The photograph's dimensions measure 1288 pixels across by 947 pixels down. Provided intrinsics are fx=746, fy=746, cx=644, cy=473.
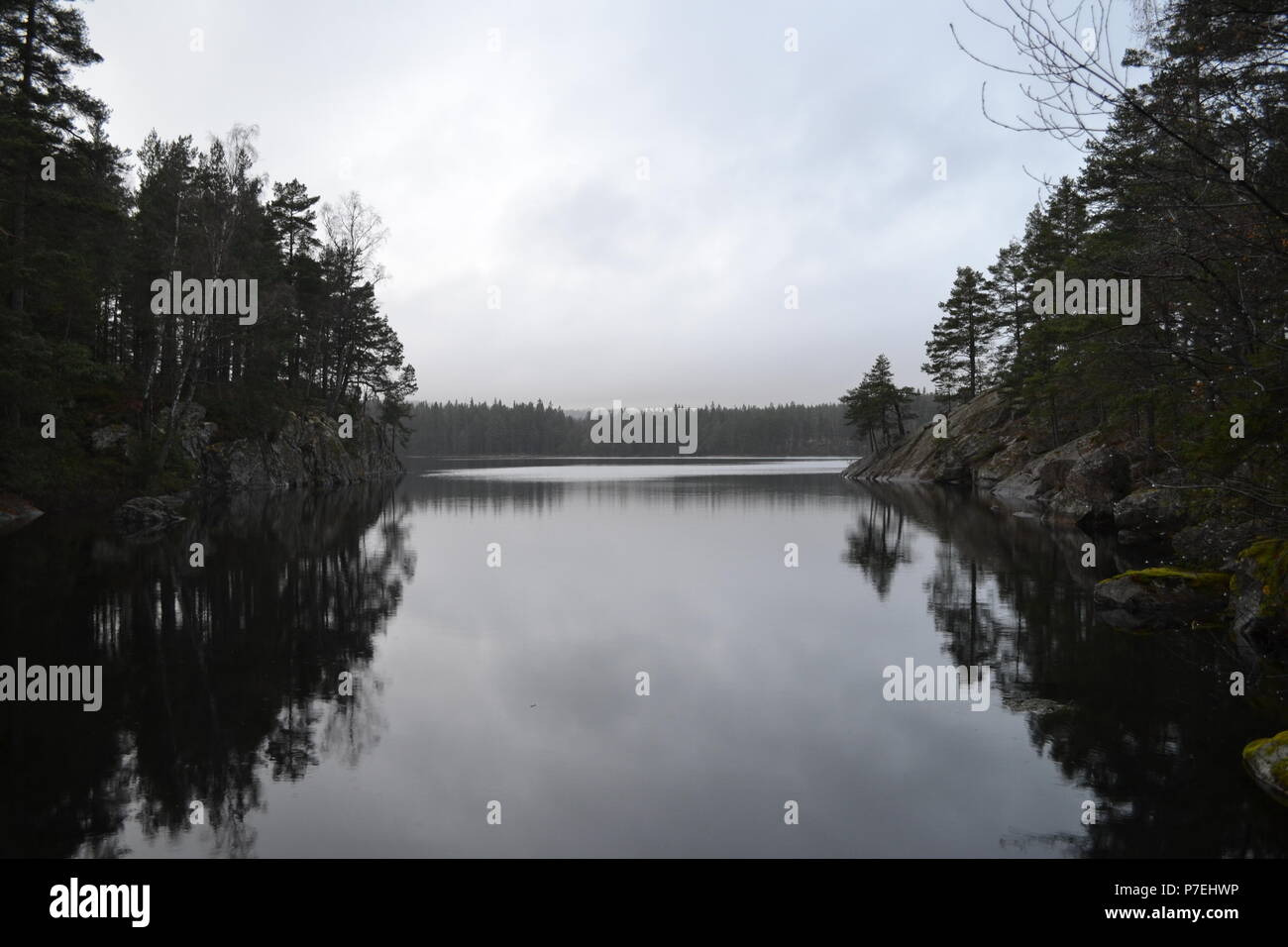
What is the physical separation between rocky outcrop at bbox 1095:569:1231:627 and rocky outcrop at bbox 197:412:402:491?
144 ft

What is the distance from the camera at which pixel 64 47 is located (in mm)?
26297

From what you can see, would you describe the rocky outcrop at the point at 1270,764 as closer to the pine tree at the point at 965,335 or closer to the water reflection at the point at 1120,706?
the water reflection at the point at 1120,706

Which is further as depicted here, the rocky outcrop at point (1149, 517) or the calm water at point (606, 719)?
the rocky outcrop at point (1149, 517)

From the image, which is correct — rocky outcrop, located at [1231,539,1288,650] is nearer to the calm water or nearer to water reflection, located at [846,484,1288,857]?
water reflection, located at [846,484,1288,857]

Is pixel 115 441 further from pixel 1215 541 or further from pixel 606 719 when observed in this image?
pixel 1215 541

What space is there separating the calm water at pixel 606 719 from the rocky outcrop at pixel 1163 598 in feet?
Result: 2.21

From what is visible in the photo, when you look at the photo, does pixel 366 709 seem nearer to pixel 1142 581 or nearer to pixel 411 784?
pixel 411 784

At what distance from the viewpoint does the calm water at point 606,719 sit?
19.1ft

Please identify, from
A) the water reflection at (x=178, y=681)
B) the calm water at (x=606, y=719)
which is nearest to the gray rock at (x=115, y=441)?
the water reflection at (x=178, y=681)

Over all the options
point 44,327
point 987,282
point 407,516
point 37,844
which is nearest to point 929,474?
point 987,282

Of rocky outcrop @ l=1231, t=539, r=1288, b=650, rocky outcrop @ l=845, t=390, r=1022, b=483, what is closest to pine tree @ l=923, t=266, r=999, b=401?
rocky outcrop @ l=845, t=390, r=1022, b=483

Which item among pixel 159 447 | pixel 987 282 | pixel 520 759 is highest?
pixel 987 282
